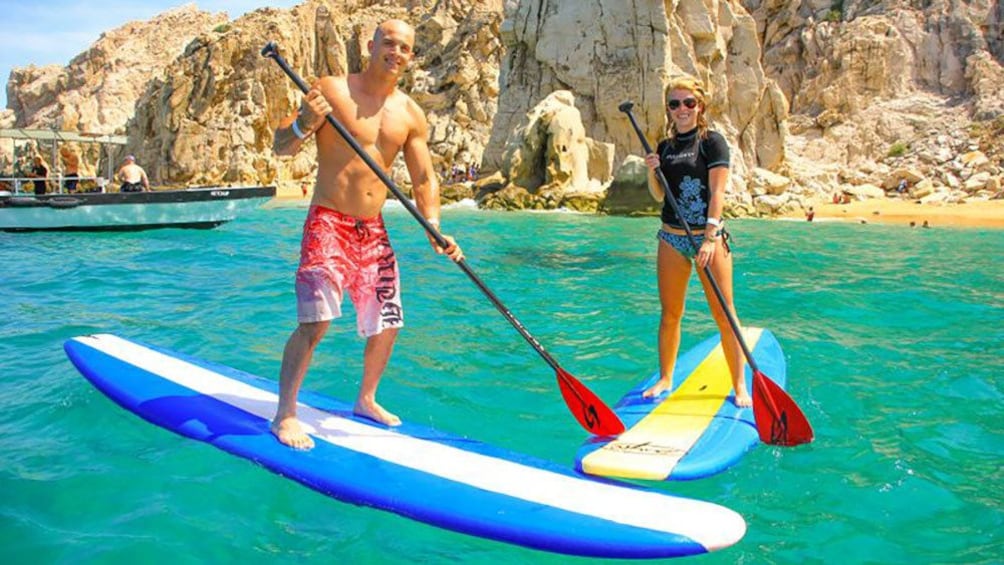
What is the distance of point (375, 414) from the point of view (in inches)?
162

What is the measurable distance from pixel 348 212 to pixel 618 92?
29285mm

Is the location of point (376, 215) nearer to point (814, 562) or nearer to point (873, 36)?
point (814, 562)

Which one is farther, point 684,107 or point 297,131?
point 684,107

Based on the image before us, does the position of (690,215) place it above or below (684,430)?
above

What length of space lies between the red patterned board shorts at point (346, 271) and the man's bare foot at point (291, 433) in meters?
0.54

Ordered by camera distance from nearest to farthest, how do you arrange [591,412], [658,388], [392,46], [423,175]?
[392,46] < [591,412] < [423,175] < [658,388]

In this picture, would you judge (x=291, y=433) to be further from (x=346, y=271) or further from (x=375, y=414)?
(x=346, y=271)

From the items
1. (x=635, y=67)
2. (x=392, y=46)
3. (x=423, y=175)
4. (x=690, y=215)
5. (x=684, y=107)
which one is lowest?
(x=690, y=215)

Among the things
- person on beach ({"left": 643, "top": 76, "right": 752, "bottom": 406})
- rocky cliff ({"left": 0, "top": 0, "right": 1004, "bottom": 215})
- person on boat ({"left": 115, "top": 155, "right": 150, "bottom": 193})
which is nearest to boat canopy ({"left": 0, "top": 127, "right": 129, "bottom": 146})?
person on boat ({"left": 115, "top": 155, "right": 150, "bottom": 193})

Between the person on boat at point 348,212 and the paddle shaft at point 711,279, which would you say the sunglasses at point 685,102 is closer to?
the paddle shaft at point 711,279

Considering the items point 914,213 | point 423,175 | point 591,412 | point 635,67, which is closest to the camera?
point 591,412

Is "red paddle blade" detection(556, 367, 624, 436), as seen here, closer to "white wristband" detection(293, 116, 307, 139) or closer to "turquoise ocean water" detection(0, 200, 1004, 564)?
"turquoise ocean water" detection(0, 200, 1004, 564)

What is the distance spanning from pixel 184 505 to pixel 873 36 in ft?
158

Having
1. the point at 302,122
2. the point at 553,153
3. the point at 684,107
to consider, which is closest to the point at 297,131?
the point at 302,122
